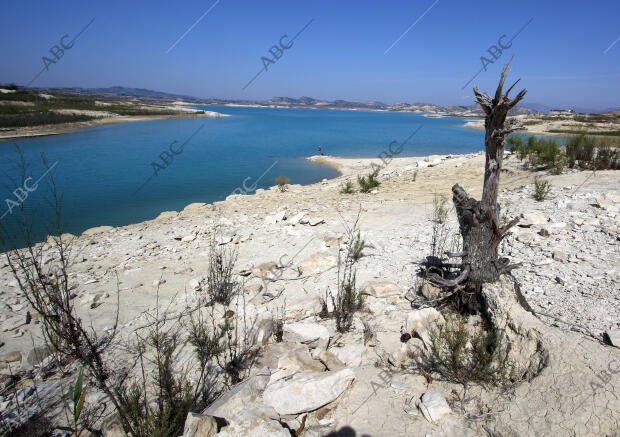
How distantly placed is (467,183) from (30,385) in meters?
10.6

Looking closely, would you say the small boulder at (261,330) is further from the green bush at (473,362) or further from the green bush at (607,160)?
the green bush at (607,160)

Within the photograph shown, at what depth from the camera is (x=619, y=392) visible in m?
1.95

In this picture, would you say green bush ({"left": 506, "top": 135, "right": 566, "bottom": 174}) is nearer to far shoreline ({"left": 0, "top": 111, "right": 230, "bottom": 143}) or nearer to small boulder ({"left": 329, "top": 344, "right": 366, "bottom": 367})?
small boulder ({"left": 329, "top": 344, "right": 366, "bottom": 367})

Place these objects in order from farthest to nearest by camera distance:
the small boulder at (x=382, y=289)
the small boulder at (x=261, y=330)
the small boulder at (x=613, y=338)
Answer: the small boulder at (x=382, y=289) < the small boulder at (x=261, y=330) < the small boulder at (x=613, y=338)

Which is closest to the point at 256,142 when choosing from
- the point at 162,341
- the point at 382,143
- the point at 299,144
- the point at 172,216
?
the point at 299,144

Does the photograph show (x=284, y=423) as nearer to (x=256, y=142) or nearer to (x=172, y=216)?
(x=172, y=216)

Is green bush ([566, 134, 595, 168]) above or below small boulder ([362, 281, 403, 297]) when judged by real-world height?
above

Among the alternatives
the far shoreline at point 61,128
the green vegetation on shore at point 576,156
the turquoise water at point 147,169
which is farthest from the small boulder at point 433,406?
the far shoreline at point 61,128

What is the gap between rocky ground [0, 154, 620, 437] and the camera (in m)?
2.09

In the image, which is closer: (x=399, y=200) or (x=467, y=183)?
(x=399, y=200)

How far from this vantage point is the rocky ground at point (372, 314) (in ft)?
6.86

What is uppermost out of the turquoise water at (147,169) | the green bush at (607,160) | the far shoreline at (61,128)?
the far shoreline at (61,128)

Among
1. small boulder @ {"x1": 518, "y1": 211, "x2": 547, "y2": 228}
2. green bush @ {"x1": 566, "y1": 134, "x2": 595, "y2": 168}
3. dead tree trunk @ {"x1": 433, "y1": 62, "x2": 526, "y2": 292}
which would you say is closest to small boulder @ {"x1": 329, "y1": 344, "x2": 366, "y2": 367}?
dead tree trunk @ {"x1": 433, "y1": 62, "x2": 526, "y2": 292}

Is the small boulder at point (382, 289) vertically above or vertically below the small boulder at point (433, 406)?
above
